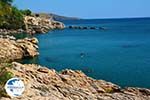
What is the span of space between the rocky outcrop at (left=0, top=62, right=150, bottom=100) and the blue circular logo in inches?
31.0

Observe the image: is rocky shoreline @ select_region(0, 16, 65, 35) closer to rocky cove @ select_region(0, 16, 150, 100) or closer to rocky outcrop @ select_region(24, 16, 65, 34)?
rocky outcrop @ select_region(24, 16, 65, 34)

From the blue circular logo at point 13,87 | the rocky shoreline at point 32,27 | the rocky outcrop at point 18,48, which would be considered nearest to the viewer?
the blue circular logo at point 13,87

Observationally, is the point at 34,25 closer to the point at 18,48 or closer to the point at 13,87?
the point at 18,48

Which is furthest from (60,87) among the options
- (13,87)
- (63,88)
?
(13,87)

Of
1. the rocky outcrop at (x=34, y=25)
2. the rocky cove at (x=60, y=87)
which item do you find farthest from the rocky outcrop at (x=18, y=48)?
the rocky outcrop at (x=34, y=25)

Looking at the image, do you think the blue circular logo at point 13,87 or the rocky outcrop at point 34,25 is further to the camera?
the rocky outcrop at point 34,25

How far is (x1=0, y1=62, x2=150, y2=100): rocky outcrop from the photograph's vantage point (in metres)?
24.0

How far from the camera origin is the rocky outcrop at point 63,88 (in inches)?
943

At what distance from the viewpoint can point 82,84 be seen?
37438 millimetres

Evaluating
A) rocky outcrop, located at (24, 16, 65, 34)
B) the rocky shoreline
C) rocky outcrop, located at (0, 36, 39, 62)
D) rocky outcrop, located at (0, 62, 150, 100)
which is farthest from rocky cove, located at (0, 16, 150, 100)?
rocky outcrop, located at (24, 16, 65, 34)

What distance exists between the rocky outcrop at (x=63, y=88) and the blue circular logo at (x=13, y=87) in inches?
31.0

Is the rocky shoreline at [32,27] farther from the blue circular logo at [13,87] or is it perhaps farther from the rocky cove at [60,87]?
the blue circular logo at [13,87]

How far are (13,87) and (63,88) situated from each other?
783 cm

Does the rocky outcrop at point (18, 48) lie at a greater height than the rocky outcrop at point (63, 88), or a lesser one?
lesser
